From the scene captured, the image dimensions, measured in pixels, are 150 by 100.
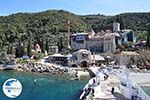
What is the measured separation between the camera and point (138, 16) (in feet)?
504

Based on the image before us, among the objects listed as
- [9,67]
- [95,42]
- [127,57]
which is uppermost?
[95,42]

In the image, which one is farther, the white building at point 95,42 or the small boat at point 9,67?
the white building at point 95,42

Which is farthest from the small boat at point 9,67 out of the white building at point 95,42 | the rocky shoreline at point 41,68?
the white building at point 95,42

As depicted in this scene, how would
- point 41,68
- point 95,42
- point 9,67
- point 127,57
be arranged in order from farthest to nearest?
point 95,42, point 127,57, point 9,67, point 41,68

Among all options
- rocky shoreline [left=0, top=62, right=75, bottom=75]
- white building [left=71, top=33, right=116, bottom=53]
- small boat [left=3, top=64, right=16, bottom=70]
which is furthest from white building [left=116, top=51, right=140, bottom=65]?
small boat [left=3, top=64, right=16, bottom=70]

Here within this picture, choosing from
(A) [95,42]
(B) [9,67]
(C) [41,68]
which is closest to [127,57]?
(A) [95,42]

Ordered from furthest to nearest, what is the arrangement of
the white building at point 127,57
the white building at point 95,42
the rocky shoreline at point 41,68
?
the white building at point 95,42 → the white building at point 127,57 → the rocky shoreline at point 41,68

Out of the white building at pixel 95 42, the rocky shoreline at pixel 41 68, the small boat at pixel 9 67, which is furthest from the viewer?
the white building at pixel 95 42

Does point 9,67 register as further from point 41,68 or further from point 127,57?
point 127,57

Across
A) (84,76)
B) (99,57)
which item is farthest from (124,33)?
(84,76)

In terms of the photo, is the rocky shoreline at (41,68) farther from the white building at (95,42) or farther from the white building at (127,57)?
the white building at (95,42)

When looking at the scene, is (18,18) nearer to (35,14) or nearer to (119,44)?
(35,14)

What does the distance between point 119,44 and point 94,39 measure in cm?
A: 650

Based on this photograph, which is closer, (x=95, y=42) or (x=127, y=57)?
(x=127, y=57)
